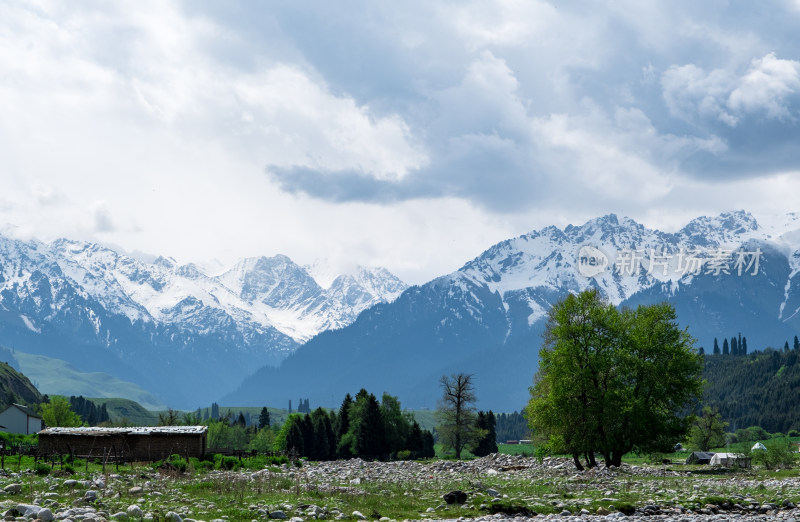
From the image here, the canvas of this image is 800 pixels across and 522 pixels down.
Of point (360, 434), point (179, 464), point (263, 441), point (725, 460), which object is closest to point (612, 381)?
point (179, 464)

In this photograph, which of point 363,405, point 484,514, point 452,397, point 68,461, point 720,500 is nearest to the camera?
point 484,514

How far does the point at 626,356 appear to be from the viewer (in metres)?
60.8

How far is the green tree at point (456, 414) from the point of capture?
11150cm

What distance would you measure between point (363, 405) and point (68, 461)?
68.0 m

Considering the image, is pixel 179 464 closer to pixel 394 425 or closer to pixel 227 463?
pixel 227 463

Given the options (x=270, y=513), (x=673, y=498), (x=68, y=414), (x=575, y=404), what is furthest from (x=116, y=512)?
(x=68, y=414)

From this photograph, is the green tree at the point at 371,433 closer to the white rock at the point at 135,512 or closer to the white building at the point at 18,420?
the white building at the point at 18,420

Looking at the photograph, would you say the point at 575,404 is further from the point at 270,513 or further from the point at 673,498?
the point at 270,513

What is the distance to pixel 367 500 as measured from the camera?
36.8m

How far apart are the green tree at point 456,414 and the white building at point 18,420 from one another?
6157 cm

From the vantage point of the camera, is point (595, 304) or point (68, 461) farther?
point (595, 304)

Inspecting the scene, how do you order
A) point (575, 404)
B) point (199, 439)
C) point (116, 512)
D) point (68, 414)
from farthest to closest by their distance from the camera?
1. point (68, 414)
2. point (199, 439)
3. point (575, 404)
4. point (116, 512)

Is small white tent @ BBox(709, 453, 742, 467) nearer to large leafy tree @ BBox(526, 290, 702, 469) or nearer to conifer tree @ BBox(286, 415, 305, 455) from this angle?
large leafy tree @ BBox(526, 290, 702, 469)

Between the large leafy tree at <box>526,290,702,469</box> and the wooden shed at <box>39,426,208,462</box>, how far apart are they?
92.9 ft
